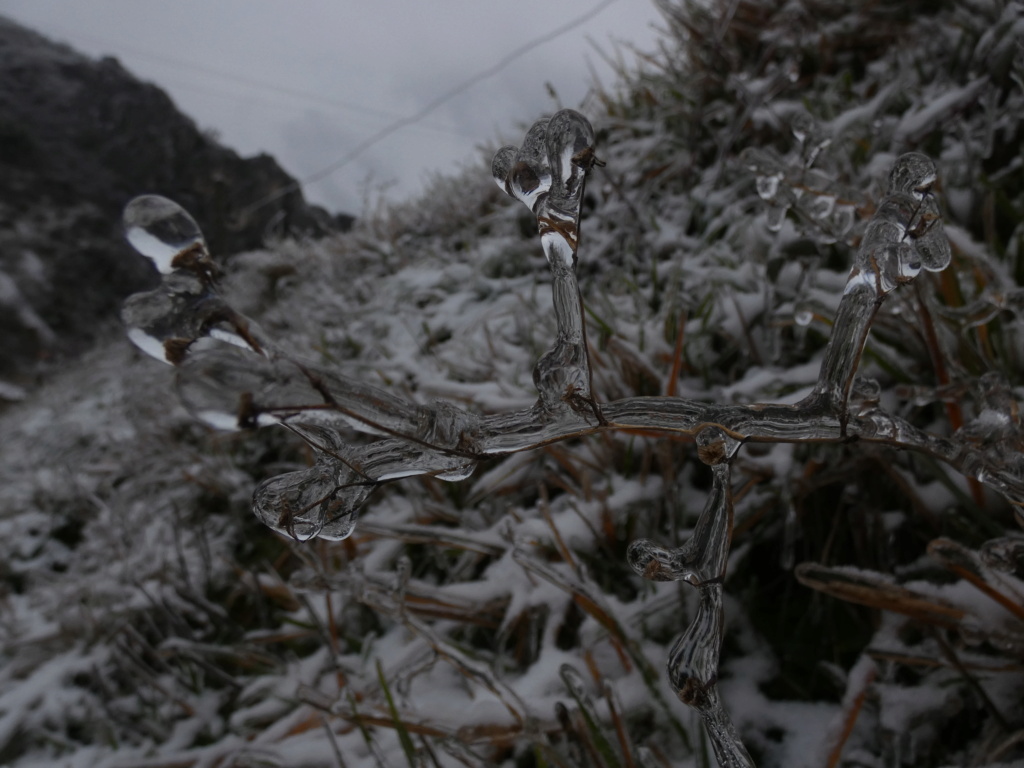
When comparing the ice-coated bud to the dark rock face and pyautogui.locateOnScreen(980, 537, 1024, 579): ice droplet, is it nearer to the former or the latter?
pyautogui.locateOnScreen(980, 537, 1024, 579): ice droplet

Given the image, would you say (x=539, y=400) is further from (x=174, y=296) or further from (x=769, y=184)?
(x=769, y=184)

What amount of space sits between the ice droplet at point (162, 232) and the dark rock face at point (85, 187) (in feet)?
21.8

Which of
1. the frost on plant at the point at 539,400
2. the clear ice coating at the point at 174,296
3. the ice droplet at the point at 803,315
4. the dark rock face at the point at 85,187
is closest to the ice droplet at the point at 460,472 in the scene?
the frost on plant at the point at 539,400

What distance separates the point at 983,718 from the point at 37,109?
12942mm

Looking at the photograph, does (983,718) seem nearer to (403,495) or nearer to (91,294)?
(403,495)

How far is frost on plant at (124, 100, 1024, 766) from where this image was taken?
24 cm

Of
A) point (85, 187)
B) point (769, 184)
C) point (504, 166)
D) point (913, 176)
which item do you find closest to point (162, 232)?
point (504, 166)

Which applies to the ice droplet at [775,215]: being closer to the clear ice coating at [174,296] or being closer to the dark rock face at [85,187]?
the clear ice coating at [174,296]

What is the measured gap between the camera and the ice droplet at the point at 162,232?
25 cm

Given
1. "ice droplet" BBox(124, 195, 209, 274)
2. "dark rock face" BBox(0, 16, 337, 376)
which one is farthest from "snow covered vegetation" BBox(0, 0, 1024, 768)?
"dark rock face" BBox(0, 16, 337, 376)

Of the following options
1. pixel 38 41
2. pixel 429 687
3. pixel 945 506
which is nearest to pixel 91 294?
pixel 38 41

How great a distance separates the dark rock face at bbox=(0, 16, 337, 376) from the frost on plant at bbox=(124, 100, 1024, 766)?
664 centimetres

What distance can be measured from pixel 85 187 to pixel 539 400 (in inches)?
429

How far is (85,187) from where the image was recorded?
8766 millimetres
